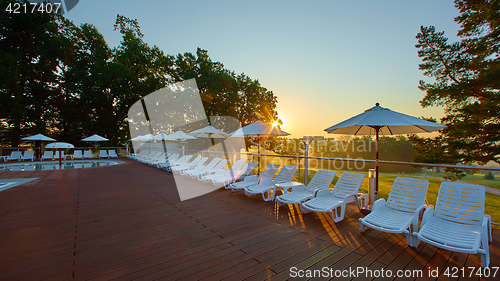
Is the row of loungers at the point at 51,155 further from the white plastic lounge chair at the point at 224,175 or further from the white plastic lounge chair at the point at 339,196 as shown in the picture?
A: the white plastic lounge chair at the point at 339,196

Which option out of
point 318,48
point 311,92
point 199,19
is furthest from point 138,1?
point 311,92

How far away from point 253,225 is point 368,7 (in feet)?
33.3

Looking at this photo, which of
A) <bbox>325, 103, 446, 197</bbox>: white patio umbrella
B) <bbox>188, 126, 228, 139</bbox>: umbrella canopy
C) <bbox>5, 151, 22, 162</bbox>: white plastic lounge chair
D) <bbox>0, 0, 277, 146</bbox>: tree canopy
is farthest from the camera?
<bbox>0, 0, 277, 146</bbox>: tree canopy

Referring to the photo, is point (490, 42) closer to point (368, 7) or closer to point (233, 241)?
point (368, 7)

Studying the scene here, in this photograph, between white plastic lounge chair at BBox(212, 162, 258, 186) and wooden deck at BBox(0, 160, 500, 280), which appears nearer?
wooden deck at BBox(0, 160, 500, 280)

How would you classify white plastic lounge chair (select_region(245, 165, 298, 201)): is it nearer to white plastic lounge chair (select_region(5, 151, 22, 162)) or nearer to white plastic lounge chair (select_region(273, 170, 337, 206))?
white plastic lounge chair (select_region(273, 170, 337, 206))

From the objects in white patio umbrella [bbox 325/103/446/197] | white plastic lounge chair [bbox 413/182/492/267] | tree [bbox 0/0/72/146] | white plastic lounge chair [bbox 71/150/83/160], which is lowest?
white plastic lounge chair [bbox 413/182/492/267]

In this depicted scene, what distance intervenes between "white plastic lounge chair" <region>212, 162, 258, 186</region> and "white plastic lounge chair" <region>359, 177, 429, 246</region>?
3870mm

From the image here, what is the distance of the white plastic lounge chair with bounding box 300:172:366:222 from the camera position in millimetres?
4043

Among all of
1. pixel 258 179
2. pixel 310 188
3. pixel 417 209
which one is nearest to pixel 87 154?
pixel 258 179

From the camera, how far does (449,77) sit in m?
11.8

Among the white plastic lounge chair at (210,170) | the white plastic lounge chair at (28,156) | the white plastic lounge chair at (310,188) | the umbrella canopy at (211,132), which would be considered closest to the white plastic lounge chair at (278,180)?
the white plastic lounge chair at (310,188)

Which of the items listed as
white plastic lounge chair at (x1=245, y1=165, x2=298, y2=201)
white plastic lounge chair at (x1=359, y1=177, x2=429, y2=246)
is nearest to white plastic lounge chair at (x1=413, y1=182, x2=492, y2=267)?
white plastic lounge chair at (x1=359, y1=177, x2=429, y2=246)

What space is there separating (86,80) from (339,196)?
85.2ft
